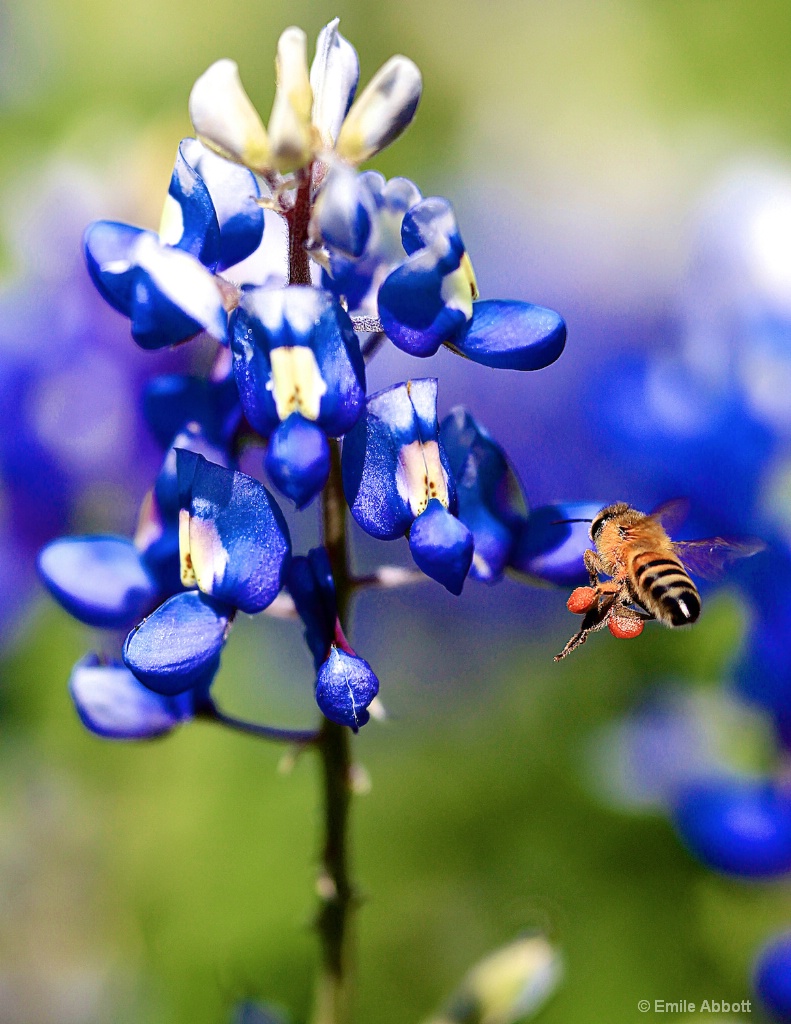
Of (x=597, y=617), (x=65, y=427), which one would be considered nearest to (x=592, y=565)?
(x=597, y=617)

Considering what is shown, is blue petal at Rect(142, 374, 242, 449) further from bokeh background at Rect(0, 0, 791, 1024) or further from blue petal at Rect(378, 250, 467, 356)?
bokeh background at Rect(0, 0, 791, 1024)

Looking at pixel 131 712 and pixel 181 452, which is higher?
pixel 181 452

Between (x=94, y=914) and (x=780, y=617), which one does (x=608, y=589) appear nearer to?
(x=780, y=617)

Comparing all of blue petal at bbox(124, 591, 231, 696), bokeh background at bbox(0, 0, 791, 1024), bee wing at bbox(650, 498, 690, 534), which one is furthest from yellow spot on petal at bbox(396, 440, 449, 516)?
bokeh background at bbox(0, 0, 791, 1024)

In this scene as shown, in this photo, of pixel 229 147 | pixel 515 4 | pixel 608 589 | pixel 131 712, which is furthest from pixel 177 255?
pixel 515 4

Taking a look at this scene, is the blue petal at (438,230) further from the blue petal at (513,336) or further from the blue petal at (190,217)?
the blue petal at (190,217)

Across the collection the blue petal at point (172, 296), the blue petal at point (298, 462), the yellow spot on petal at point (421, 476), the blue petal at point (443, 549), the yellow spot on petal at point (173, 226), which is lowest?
the blue petal at point (443, 549)

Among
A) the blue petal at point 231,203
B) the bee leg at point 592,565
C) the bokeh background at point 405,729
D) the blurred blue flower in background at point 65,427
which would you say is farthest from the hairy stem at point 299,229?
the blurred blue flower in background at point 65,427

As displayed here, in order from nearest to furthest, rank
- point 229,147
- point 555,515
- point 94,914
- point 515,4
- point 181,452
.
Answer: point 229,147
point 181,452
point 555,515
point 94,914
point 515,4
